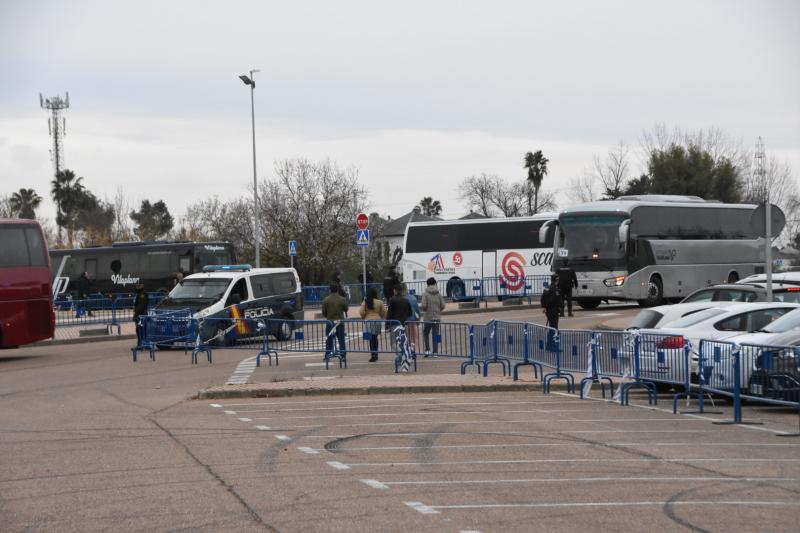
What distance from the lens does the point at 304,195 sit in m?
63.8

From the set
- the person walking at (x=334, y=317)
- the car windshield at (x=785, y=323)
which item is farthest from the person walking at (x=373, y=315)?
the car windshield at (x=785, y=323)

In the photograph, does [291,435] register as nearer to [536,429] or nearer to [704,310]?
[536,429]

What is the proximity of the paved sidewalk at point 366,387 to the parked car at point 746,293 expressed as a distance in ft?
22.1

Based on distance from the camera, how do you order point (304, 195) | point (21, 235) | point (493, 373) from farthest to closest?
point (304, 195)
point (21, 235)
point (493, 373)

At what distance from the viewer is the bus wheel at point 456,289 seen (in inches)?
1850

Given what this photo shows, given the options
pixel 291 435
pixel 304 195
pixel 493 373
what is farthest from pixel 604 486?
pixel 304 195

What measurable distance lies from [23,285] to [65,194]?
236 ft

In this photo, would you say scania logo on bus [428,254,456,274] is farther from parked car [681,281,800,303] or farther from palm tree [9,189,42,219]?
palm tree [9,189,42,219]

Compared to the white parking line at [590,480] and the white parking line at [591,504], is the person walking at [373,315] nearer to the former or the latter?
the white parking line at [590,480]

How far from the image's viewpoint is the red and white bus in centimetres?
2580

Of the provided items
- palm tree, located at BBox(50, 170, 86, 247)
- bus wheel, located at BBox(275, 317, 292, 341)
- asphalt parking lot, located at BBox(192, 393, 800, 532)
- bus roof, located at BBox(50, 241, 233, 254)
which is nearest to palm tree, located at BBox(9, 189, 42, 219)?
palm tree, located at BBox(50, 170, 86, 247)

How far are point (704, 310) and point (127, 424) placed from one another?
9662 mm

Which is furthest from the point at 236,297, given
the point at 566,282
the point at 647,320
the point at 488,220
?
the point at 488,220

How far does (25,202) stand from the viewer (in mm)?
97812
